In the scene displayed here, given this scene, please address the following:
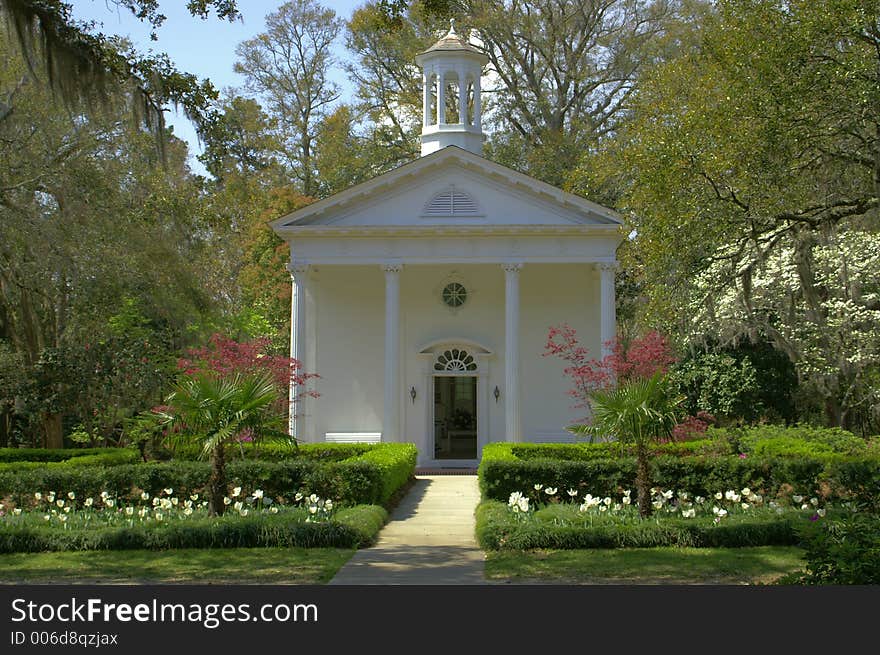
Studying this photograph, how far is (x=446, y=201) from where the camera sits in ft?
Answer: 79.1

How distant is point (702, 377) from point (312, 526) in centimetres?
1809

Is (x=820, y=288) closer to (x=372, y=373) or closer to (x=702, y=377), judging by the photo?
(x=702, y=377)

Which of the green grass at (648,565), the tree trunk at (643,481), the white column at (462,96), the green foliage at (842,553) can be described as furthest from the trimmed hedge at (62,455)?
the green foliage at (842,553)

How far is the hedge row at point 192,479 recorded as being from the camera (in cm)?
1428

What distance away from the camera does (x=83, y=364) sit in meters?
23.2

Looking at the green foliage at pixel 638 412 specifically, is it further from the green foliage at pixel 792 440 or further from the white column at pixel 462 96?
the white column at pixel 462 96

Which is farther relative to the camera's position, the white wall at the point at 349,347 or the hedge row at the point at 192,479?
the white wall at the point at 349,347

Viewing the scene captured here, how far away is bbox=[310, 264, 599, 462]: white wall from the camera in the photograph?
2488cm

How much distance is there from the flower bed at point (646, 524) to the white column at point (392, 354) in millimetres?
9468

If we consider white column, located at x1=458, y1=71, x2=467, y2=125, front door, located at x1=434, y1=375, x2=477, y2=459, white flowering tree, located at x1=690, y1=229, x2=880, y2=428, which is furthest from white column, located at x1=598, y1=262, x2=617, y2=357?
white column, located at x1=458, y1=71, x2=467, y2=125

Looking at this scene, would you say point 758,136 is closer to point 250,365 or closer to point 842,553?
point 842,553

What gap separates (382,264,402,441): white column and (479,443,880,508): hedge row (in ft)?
27.0

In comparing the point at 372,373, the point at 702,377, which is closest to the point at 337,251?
the point at 372,373

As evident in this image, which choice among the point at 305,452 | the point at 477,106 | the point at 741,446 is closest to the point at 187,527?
the point at 305,452
